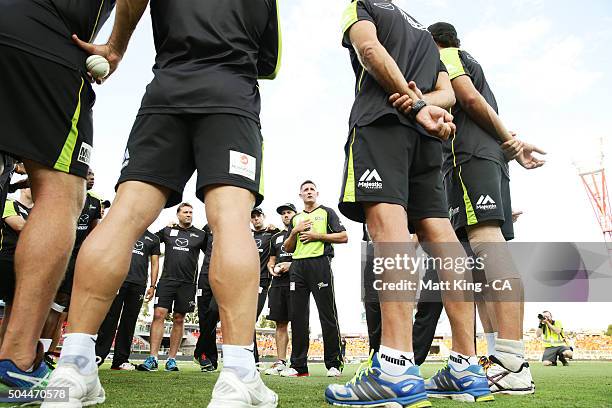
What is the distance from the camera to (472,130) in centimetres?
368

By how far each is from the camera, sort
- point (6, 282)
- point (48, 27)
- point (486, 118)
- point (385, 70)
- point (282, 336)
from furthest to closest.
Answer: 1. point (282, 336)
2. point (6, 282)
3. point (486, 118)
4. point (385, 70)
5. point (48, 27)

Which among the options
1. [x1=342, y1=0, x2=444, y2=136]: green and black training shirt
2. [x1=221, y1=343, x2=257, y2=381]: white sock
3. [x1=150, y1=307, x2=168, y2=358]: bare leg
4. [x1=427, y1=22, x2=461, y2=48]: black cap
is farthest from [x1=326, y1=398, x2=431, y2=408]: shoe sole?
[x1=150, y1=307, x2=168, y2=358]: bare leg

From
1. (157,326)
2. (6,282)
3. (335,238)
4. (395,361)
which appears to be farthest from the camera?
(157,326)

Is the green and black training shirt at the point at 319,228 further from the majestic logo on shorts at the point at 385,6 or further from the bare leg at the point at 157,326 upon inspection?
the majestic logo on shorts at the point at 385,6

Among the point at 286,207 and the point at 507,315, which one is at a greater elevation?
the point at 286,207

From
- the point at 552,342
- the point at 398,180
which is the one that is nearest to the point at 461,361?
the point at 398,180

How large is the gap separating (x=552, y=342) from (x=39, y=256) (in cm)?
1680

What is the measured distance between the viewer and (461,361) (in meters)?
2.67

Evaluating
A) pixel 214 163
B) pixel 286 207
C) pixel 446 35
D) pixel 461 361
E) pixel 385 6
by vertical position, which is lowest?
pixel 461 361

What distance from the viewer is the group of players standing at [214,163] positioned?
71.9 inches

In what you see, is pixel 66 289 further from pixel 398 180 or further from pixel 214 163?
pixel 398 180

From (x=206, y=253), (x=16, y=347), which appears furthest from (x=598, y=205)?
(x=16, y=347)

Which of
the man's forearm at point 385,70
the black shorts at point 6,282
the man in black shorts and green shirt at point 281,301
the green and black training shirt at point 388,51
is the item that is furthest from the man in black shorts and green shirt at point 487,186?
the man in black shorts and green shirt at point 281,301

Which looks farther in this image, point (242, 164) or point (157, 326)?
point (157, 326)
